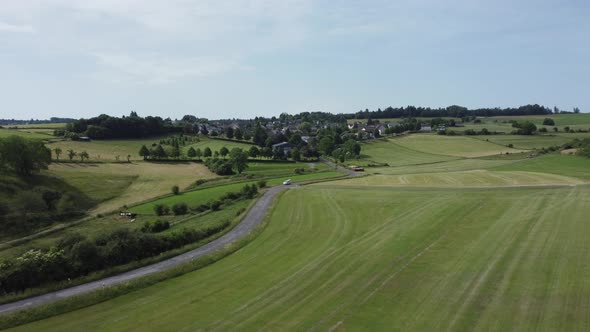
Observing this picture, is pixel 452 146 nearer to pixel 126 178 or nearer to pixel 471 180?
pixel 471 180

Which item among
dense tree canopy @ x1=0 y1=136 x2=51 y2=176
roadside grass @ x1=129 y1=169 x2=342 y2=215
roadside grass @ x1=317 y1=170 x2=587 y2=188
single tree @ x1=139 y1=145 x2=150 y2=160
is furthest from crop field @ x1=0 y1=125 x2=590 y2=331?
single tree @ x1=139 y1=145 x2=150 y2=160

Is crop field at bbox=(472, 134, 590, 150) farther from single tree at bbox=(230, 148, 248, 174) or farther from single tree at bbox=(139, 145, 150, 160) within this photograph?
single tree at bbox=(139, 145, 150, 160)

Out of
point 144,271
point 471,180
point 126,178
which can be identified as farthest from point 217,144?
point 144,271

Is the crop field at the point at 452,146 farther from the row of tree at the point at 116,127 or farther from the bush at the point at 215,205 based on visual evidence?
the row of tree at the point at 116,127

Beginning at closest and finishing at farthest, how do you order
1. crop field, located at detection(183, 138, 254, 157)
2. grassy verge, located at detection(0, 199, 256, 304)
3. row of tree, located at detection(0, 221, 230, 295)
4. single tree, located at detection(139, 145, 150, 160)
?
grassy verge, located at detection(0, 199, 256, 304) → row of tree, located at detection(0, 221, 230, 295) → single tree, located at detection(139, 145, 150, 160) → crop field, located at detection(183, 138, 254, 157)

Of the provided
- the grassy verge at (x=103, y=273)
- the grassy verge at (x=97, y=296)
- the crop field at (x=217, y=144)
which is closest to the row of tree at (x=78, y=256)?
the grassy verge at (x=103, y=273)

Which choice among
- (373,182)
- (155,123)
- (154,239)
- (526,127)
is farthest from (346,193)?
(155,123)

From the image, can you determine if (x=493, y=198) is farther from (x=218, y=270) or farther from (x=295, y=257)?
(x=218, y=270)
